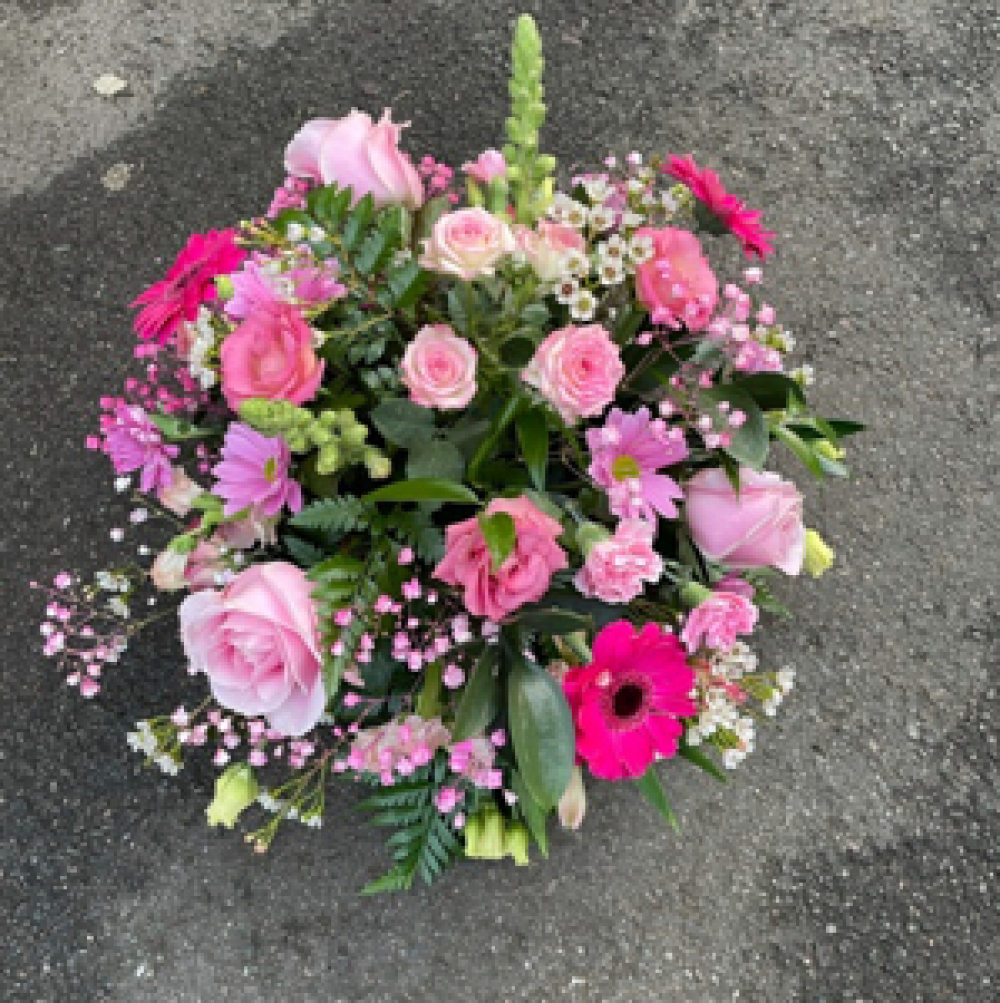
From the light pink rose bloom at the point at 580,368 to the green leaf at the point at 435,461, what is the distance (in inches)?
5.0

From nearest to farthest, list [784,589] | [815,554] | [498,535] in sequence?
[498,535] < [815,554] < [784,589]

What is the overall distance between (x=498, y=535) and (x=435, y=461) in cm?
16

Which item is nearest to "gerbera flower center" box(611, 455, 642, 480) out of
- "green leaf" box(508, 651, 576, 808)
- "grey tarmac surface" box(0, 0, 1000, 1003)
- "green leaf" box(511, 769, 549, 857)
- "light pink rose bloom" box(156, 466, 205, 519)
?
"green leaf" box(508, 651, 576, 808)

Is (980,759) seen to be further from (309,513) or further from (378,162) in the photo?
(378,162)

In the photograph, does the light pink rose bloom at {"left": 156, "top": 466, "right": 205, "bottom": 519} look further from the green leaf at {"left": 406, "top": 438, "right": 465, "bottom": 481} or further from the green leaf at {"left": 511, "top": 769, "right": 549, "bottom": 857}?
the green leaf at {"left": 511, "top": 769, "right": 549, "bottom": 857}

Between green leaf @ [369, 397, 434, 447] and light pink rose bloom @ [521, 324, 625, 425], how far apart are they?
Answer: 0.50 ft

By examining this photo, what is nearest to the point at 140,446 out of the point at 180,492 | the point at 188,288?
the point at 180,492

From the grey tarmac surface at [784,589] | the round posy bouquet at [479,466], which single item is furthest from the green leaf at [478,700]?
the grey tarmac surface at [784,589]

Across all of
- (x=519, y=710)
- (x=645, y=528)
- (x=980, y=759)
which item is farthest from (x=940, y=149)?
(x=519, y=710)

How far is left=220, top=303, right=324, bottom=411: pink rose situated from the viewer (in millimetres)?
766

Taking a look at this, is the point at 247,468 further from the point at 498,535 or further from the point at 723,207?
the point at 723,207

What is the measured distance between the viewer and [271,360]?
2.56 ft

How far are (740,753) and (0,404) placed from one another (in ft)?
3.82

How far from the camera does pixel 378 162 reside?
0.88m
